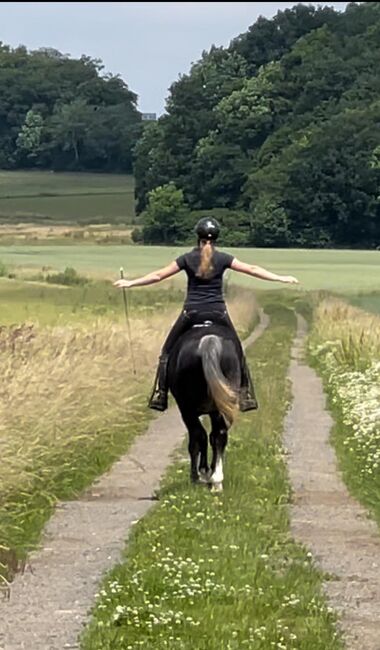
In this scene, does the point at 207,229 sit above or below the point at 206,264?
above

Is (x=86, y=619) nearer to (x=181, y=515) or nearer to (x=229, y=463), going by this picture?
(x=181, y=515)

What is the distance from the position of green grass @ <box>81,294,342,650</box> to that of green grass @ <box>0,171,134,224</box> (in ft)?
239

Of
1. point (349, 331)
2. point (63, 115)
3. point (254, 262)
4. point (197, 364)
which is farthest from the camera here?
point (63, 115)

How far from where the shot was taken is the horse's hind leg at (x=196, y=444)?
1351 cm

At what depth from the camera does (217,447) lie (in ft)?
43.8

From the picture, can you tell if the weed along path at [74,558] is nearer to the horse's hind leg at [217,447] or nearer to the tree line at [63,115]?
the horse's hind leg at [217,447]

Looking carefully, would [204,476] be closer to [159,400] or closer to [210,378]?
[159,400]

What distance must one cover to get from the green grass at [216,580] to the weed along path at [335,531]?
0.44 feet

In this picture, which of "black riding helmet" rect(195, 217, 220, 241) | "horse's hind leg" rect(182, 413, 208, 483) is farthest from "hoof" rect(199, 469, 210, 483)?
"black riding helmet" rect(195, 217, 220, 241)

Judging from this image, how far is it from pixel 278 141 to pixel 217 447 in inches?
3606

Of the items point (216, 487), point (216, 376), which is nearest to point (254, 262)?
point (216, 487)

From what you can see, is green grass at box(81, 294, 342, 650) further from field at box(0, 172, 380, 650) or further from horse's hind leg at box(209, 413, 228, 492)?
horse's hind leg at box(209, 413, 228, 492)

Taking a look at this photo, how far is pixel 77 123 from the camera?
99.6 metres

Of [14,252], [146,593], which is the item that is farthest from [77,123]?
[146,593]
